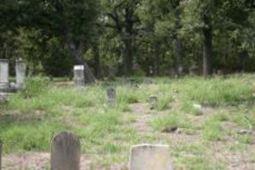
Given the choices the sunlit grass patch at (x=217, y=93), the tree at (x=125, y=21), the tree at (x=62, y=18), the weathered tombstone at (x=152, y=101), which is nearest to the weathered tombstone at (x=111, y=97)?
the weathered tombstone at (x=152, y=101)

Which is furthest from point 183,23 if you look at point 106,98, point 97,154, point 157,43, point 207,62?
point 97,154

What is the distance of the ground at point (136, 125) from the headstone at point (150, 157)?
2335 mm

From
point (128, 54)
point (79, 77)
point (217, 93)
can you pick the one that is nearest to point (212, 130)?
point (217, 93)

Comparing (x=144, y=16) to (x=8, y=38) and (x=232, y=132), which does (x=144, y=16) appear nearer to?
(x=8, y=38)

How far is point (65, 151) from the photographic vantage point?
24.7 ft

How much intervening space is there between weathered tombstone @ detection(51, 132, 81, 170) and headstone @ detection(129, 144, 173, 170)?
0.86 metres

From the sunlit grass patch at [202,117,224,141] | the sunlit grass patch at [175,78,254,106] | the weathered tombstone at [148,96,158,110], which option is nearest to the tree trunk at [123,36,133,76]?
the sunlit grass patch at [175,78,254,106]

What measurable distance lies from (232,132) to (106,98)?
605cm

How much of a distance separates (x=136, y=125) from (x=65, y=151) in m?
6.24

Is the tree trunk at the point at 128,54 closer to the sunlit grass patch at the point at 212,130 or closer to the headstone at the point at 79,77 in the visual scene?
the headstone at the point at 79,77

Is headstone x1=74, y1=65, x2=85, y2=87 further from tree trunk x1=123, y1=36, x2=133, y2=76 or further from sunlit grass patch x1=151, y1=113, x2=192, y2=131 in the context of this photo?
tree trunk x1=123, y1=36, x2=133, y2=76

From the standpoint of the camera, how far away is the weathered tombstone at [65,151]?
24.6ft

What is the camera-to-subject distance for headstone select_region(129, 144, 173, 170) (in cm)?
702

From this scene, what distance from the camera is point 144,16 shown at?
4369 cm
